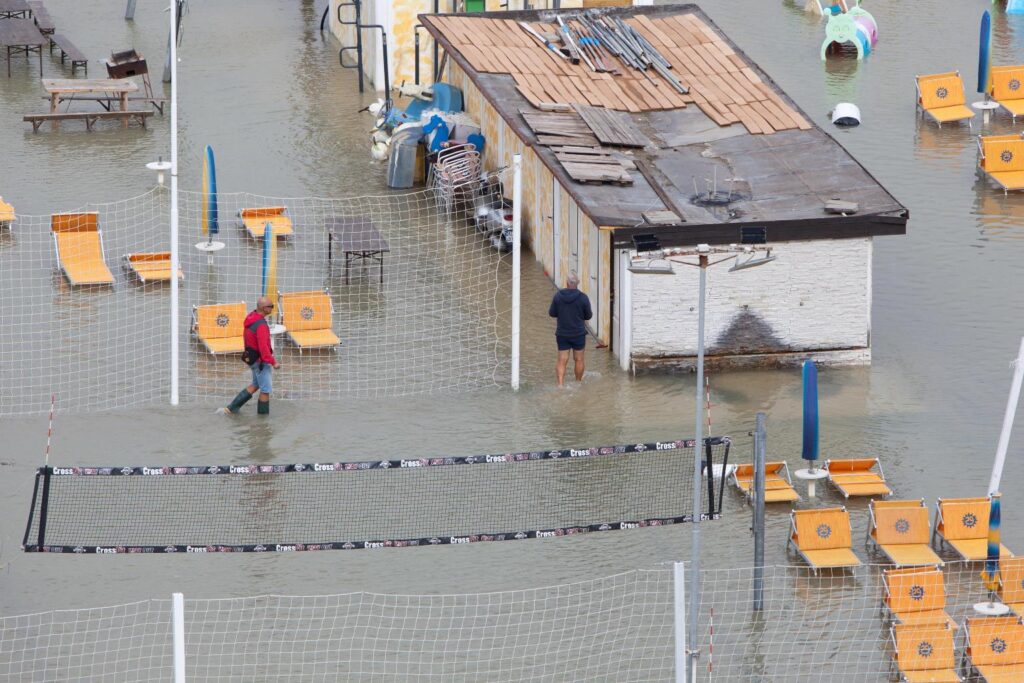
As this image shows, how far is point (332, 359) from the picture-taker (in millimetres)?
21969

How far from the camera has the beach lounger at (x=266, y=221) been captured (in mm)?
25641

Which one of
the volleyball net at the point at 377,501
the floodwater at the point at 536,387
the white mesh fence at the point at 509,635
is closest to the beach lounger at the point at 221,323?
the floodwater at the point at 536,387

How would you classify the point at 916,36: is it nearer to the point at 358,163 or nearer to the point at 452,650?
the point at 358,163

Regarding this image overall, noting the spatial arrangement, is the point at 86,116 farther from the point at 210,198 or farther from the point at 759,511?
the point at 759,511

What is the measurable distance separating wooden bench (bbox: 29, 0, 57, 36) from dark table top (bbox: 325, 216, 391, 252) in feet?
43.4

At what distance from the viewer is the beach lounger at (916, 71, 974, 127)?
3044 centimetres

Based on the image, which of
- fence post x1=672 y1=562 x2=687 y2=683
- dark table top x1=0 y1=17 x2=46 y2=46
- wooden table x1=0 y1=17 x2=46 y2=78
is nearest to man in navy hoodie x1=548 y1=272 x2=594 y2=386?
fence post x1=672 y1=562 x2=687 y2=683

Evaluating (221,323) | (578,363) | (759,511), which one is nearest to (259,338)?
(221,323)

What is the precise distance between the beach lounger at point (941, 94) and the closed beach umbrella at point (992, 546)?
15.1 m

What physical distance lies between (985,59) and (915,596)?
1706 cm

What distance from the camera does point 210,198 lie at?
25328 millimetres

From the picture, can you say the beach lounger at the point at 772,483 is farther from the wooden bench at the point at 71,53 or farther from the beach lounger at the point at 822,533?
the wooden bench at the point at 71,53

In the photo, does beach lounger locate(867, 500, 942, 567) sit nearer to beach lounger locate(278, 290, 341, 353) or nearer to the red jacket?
the red jacket

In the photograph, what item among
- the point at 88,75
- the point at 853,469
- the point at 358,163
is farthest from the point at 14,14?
the point at 853,469
